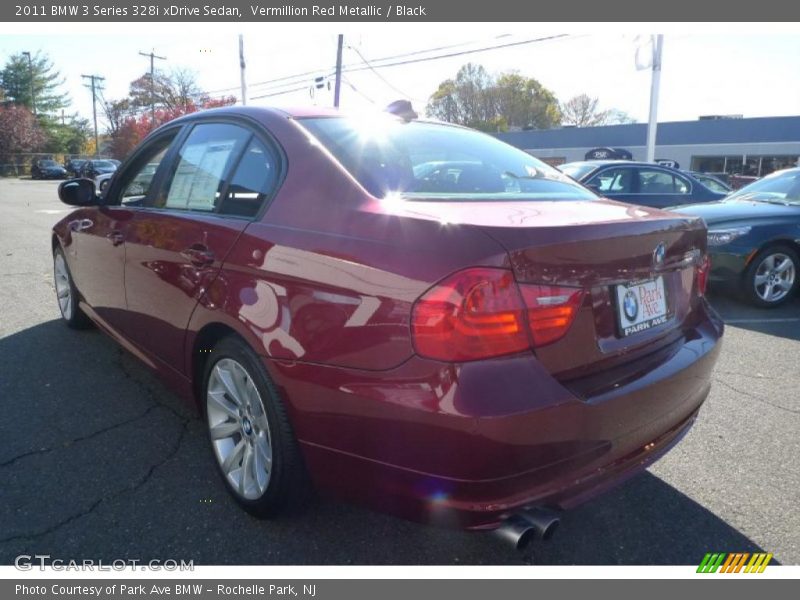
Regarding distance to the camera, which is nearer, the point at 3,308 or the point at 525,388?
the point at 525,388

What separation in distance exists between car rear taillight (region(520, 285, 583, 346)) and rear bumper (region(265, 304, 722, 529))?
10 centimetres

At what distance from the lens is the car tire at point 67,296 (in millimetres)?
4648

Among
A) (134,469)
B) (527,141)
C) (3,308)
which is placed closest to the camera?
(134,469)

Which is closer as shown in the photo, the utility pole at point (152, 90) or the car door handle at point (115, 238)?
the car door handle at point (115, 238)

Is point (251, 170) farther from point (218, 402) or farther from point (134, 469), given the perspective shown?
point (134, 469)

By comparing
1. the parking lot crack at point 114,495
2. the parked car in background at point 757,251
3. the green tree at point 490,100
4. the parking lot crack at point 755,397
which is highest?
the green tree at point 490,100

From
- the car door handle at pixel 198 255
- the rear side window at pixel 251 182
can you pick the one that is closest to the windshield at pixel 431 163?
the rear side window at pixel 251 182

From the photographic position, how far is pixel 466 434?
5.57ft

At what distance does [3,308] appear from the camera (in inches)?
219

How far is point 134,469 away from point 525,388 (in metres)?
2.04

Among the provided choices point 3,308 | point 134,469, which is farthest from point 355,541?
point 3,308

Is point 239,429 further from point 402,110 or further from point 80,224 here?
point 80,224

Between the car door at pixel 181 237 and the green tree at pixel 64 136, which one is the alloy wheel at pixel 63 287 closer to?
the car door at pixel 181 237

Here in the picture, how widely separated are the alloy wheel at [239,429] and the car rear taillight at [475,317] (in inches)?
34.0
